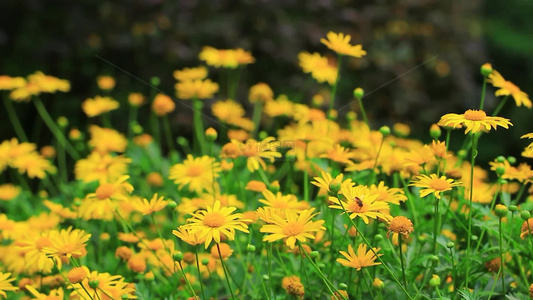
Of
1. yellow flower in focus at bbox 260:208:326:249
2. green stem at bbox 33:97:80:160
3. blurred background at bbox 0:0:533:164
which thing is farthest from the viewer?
blurred background at bbox 0:0:533:164

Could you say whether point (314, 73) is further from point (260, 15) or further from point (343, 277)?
point (260, 15)

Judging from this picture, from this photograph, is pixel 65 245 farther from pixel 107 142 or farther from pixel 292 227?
pixel 107 142

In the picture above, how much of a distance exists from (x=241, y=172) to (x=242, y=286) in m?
0.86

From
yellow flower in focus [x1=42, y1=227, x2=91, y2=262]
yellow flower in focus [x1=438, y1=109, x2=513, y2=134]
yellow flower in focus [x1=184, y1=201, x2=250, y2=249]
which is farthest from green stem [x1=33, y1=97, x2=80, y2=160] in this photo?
yellow flower in focus [x1=438, y1=109, x2=513, y2=134]

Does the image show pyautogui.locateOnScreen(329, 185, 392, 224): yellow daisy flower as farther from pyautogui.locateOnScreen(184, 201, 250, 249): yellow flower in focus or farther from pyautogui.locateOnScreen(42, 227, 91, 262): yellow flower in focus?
pyautogui.locateOnScreen(42, 227, 91, 262): yellow flower in focus

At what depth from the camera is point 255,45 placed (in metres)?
3.58

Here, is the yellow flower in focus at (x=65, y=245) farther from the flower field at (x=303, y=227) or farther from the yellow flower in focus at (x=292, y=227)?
the yellow flower in focus at (x=292, y=227)

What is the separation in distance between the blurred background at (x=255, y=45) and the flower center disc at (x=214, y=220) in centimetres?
213

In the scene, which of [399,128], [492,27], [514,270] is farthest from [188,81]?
[492,27]

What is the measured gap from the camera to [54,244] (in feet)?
4.42

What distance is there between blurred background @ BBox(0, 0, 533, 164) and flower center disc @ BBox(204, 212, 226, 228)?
213 centimetres

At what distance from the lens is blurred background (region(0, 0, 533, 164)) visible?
348 cm

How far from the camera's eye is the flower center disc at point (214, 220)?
125 centimetres

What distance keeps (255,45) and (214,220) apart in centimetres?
243
